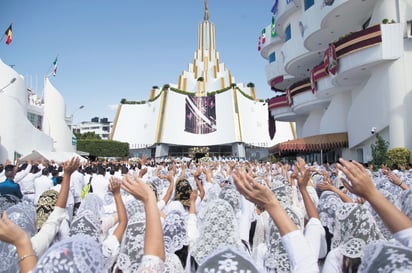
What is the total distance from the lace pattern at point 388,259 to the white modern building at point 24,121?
64.3 feet

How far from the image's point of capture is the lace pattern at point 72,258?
51.7 inches

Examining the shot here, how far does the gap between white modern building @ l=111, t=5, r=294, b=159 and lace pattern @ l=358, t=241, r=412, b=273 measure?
118 ft

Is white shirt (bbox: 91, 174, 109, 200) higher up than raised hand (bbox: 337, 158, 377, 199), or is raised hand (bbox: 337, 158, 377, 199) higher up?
raised hand (bbox: 337, 158, 377, 199)

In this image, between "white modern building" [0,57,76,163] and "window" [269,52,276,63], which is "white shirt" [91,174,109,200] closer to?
"white modern building" [0,57,76,163]

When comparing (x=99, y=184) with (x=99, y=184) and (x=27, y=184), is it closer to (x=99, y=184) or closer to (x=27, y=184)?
(x=99, y=184)

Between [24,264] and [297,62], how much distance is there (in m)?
22.0

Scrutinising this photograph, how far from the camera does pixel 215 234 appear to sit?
2.17 metres

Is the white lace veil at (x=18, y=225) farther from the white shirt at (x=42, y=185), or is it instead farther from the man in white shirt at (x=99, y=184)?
the man in white shirt at (x=99, y=184)

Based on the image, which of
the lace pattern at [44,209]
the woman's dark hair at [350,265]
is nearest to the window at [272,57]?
the lace pattern at [44,209]

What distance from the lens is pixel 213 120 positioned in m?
40.2

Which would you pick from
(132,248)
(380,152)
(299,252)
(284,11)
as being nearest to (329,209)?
(299,252)

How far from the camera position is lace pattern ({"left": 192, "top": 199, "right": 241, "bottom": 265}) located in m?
2.09

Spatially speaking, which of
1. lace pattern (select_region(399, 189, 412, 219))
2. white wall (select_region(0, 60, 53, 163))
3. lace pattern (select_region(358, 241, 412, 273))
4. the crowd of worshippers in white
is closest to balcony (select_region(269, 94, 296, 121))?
white wall (select_region(0, 60, 53, 163))

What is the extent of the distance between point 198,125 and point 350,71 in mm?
26580
